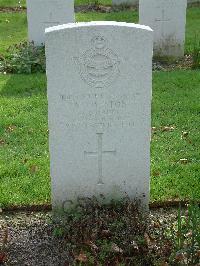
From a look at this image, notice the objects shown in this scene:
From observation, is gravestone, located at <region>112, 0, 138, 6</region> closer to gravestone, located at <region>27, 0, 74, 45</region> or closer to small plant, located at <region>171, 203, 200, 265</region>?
gravestone, located at <region>27, 0, 74, 45</region>

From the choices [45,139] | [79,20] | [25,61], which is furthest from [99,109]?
[79,20]

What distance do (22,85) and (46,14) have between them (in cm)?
212

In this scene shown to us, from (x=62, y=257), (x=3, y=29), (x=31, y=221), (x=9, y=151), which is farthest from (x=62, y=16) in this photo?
(x=62, y=257)

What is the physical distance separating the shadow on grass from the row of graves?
12.0ft

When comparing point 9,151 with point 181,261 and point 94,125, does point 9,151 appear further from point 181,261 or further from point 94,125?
point 181,261

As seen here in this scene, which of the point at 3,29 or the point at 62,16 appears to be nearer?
the point at 62,16

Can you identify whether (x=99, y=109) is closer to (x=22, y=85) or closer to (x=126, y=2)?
(x=22, y=85)

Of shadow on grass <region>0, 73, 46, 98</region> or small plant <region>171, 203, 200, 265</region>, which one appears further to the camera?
shadow on grass <region>0, 73, 46, 98</region>

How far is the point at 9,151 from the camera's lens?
19.9 feet

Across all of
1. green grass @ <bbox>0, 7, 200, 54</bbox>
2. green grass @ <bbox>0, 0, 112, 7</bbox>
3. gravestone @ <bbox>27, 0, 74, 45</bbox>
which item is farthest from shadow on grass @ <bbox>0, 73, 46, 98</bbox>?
green grass @ <bbox>0, 0, 112, 7</bbox>

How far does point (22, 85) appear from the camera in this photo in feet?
27.3

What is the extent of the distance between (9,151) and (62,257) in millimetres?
2190

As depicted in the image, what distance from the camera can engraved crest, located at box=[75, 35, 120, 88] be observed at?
416 cm

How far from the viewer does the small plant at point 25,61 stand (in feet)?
29.8
